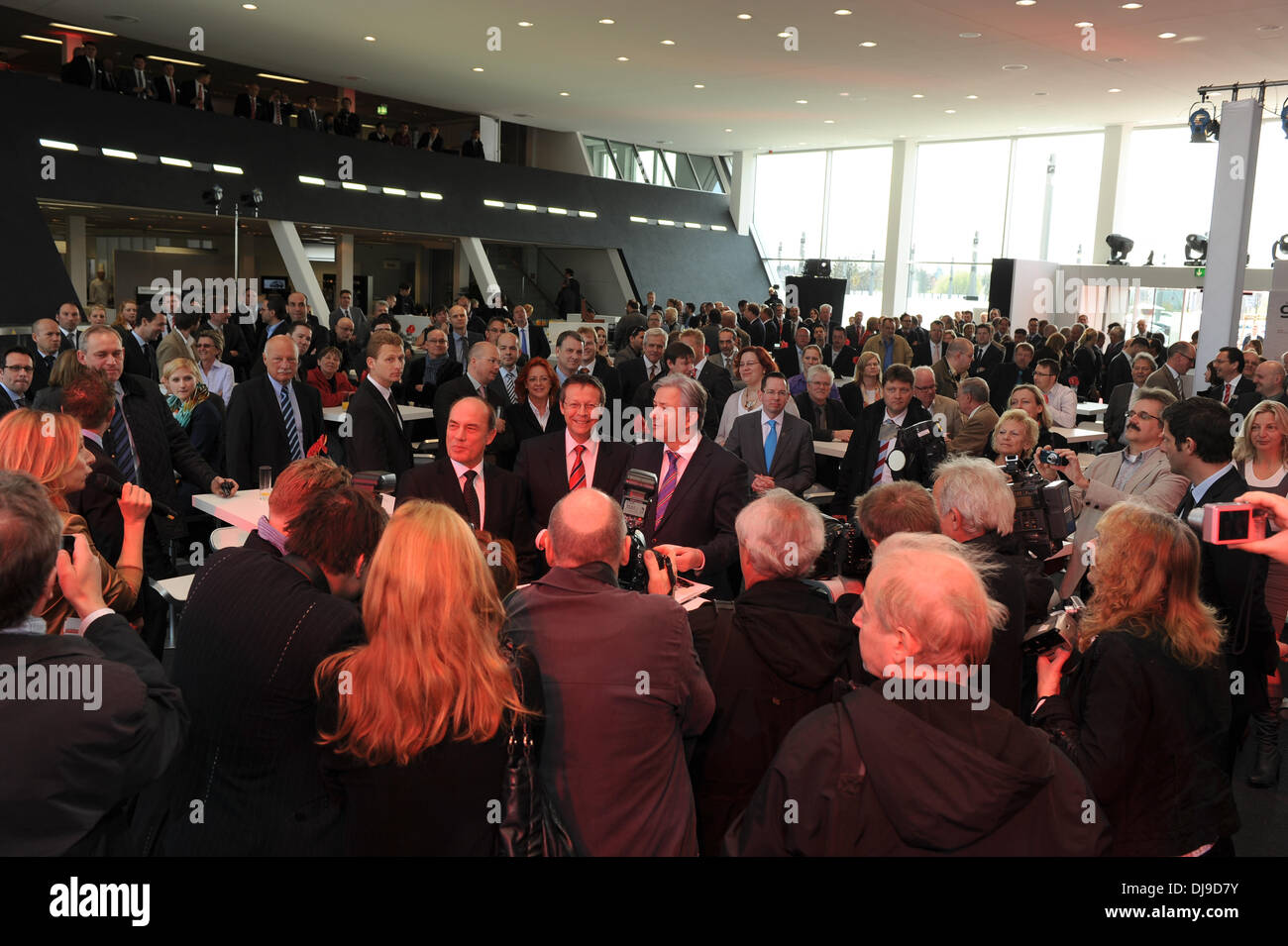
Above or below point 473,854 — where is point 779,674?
above

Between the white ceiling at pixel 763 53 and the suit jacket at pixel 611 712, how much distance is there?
10205mm

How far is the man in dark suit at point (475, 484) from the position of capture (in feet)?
12.5

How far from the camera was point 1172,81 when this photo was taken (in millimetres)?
14227

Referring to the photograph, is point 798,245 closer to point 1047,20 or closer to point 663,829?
point 1047,20

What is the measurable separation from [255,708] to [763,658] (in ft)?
3.87

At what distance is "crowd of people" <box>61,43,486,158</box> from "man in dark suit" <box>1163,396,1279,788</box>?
14757 millimetres

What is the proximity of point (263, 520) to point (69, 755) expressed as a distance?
3.04ft

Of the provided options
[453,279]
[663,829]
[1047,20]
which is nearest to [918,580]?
[663,829]

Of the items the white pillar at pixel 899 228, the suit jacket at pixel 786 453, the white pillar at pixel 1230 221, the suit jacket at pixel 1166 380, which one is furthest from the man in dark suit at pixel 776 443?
the white pillar at pixel 899 228

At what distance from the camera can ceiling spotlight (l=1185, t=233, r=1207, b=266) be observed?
1650 centimetres

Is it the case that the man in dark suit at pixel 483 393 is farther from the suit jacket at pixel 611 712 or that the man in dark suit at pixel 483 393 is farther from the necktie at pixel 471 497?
the suit jacket at pixel 611 712

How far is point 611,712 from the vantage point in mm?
2186

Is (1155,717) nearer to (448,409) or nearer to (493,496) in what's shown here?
(493,496)
